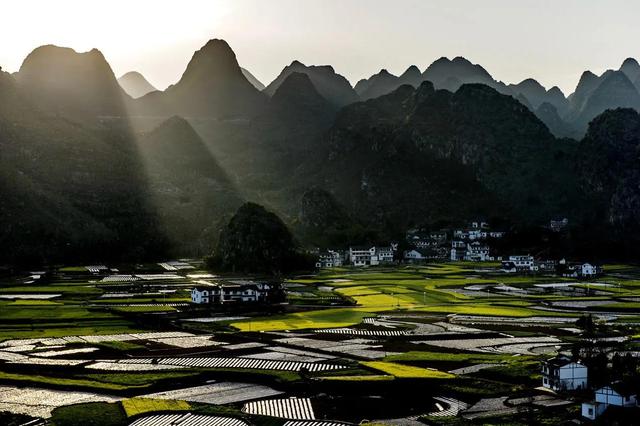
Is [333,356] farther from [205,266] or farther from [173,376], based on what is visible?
[205,266]

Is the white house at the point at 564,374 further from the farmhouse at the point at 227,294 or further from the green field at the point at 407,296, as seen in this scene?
the farmhouse at the point at 227,294

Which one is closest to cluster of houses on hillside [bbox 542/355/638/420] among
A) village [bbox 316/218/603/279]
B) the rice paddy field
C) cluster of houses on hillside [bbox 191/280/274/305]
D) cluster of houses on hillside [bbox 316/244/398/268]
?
the rice paddy field

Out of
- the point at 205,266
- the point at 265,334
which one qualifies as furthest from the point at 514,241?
the point at 265,334

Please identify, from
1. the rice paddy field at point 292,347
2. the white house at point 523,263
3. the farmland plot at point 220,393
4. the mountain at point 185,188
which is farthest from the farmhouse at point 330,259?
the farmland plot at point 220,393

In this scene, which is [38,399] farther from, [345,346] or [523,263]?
[523,263]

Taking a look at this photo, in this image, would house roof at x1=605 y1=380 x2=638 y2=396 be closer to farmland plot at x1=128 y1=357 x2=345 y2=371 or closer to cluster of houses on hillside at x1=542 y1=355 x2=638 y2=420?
cluster of houses on hillside at x1=542 y1=355 x2=638 y2=420

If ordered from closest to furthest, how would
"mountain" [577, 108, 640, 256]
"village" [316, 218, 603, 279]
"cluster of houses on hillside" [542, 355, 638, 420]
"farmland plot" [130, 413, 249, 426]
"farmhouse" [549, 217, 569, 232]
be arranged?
"farmland plot" [130, 413, 249, 426]
"cluster of houses on hillside" [542, 355, 638, 420]
"village" [316, 218, 603, 279]
"mountain" [577, 108, 640, 256]
"farmhouse" [549, 217, 569, 232]

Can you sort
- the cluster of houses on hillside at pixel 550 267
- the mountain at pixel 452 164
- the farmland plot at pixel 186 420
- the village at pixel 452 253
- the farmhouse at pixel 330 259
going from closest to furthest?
the farmland plot at pixel 186 420 → the cluster of houses on hillside at pixel 550 267 → the village at pixel 452 253 → the farmhouse at pixel 330 259 → the mountain at pixel 452 164
